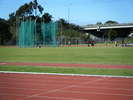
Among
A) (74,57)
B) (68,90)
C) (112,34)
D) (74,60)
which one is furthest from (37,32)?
(68,90)

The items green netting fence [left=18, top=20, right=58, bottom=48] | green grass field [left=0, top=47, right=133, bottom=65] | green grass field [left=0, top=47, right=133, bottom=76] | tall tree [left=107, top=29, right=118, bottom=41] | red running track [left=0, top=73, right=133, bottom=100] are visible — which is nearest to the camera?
red running track [left=0, top=73, right=133, bottom=100]

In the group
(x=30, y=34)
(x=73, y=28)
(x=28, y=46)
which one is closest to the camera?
(x=30, y=34)

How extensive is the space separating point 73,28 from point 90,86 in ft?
140

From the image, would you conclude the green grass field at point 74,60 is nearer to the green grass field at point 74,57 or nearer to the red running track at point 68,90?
the green grass field at point 74,57

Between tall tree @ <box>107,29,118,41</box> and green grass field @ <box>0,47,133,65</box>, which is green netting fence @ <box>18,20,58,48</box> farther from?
green grass field @ <box>0,47,133,65</box>

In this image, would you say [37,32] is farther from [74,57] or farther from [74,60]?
[74,60]

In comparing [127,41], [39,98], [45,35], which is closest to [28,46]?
[45,35]

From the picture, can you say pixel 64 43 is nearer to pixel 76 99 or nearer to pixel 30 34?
pixel 30 34

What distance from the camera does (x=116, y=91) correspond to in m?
5.46

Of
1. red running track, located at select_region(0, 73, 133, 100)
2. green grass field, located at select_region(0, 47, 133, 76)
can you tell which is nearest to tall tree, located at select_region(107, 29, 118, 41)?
green grass field, located at select_region(0, 47, 133, 76)

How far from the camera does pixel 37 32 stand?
3356 centimetres

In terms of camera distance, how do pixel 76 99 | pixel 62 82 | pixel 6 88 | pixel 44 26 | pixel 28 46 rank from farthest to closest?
1. pixel 44 26
2. pixel 28 46
3. pixel 62 82
4. pixel 6 88
5. pixel 76 99

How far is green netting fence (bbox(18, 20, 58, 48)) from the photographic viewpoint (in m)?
29.3

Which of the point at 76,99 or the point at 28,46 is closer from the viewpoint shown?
the point at 76,99
